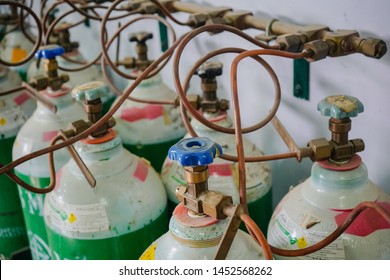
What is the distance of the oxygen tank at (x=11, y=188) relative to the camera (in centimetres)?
118

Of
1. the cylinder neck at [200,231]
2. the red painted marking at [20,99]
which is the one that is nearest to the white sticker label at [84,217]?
the cylinder neck at [200,231]

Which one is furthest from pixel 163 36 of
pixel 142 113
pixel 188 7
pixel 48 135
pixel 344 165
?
pixel 344 165

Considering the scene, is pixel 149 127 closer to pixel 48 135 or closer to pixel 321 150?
pixel 48 135

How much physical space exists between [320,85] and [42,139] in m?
0.54

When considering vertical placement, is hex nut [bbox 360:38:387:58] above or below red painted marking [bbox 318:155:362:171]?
above

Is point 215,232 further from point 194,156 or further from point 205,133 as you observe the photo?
point 205,133

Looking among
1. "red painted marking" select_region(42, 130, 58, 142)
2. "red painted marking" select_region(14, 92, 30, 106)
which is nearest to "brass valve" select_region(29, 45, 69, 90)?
"red painted marking" select_region(42, 130, 58, 142)

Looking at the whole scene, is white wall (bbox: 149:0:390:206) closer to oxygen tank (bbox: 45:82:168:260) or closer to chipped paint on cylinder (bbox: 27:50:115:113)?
oxygen tank (bbox: 45:82:168:260)

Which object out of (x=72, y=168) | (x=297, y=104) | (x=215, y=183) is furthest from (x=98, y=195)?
(x=297, y=104)

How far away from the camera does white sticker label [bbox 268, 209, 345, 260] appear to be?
60 cm

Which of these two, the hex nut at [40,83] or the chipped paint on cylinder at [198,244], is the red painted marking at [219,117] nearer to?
the chipped paint on cylinder at [198,244]

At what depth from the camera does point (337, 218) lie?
23.8 inches

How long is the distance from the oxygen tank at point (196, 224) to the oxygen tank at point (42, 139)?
17.3 inches

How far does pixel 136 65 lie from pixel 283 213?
0.59 meters
